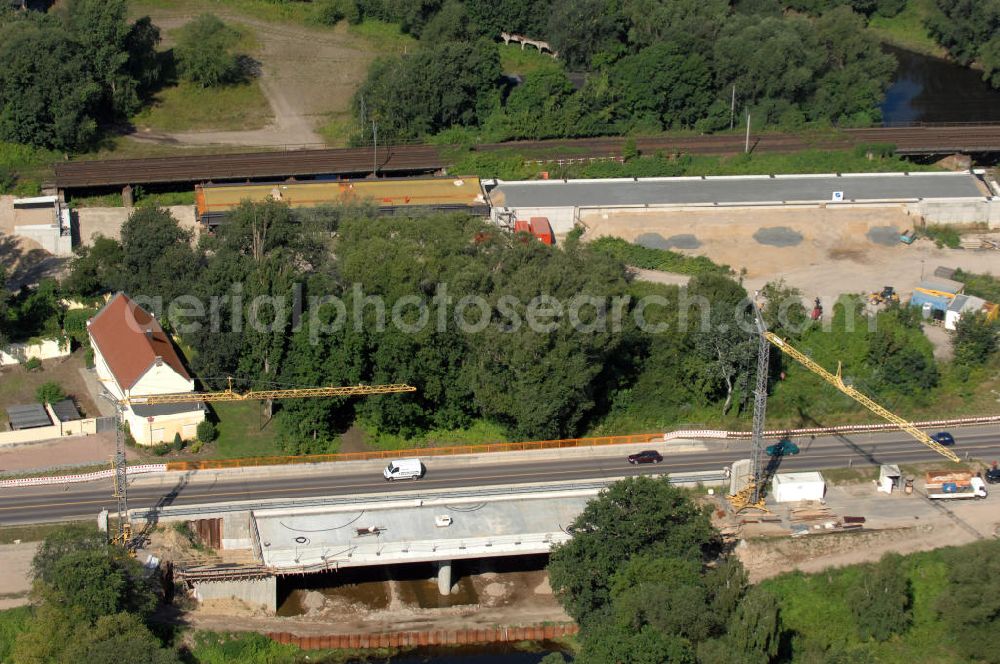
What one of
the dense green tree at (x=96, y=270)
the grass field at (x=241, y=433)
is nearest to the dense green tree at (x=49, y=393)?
the dense green tree at (x=96, y=270)

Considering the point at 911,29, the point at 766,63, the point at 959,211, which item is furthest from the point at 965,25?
the point at 959,211

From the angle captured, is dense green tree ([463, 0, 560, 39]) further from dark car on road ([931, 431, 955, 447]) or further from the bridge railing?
dark car on road ([931, 431, 955, 447])

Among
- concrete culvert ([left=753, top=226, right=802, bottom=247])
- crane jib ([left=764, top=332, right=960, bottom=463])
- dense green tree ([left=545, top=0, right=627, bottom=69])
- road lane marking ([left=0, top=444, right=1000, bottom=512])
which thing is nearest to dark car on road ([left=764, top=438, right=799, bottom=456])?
road lane marking ([left=0, top=444, right=1000, bottom=512])

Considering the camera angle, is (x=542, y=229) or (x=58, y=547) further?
(x=542, y=229)

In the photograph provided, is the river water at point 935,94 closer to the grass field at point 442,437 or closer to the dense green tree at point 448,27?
the dense green tree at point 448,27

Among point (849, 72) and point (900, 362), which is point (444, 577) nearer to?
point (900, 362)

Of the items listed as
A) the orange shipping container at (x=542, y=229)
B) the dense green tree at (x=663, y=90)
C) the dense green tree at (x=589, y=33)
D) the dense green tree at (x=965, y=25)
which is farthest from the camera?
the dense green tree at (x=965, y=25)
